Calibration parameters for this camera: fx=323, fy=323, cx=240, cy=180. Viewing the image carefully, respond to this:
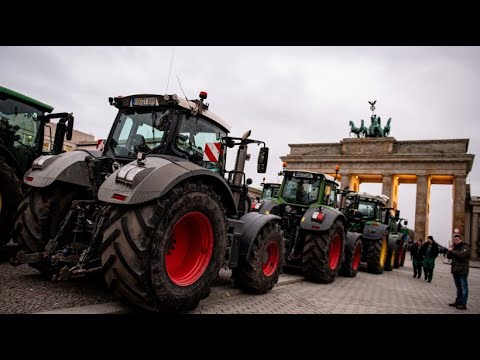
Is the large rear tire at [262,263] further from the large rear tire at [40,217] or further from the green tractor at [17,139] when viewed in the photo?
the green tractor at [17,139]

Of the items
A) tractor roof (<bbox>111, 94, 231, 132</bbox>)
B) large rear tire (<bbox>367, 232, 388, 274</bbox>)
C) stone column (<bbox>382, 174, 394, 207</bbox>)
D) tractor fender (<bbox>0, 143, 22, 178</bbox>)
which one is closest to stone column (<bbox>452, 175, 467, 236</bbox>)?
stone column (<bbox>382, 174, 394, 207</bbox>)

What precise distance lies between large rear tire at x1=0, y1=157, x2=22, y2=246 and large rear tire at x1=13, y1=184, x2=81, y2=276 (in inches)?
74.9

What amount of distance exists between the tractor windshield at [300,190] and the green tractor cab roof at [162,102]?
5162 millimetres

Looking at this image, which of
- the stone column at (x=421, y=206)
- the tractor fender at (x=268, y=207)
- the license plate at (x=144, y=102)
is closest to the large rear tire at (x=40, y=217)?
the license plate at (x=144, y=102)

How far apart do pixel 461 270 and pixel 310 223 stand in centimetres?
357

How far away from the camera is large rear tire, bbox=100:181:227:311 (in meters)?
2.99

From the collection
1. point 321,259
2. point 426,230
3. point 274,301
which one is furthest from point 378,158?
point 274,301

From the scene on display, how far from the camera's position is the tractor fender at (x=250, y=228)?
4.99m

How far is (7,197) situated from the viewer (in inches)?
226

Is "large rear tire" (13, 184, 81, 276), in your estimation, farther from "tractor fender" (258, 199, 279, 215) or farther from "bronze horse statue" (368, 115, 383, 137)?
"bronze horse statue" (368, 115, 383, 137)

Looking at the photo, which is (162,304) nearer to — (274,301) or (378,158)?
(274,301)

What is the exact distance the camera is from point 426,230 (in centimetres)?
4197

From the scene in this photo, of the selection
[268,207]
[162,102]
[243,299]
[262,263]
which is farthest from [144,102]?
[268,207]

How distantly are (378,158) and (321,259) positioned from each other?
41296mm
